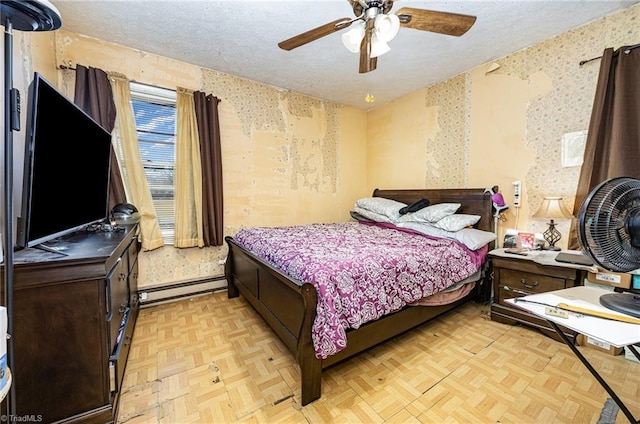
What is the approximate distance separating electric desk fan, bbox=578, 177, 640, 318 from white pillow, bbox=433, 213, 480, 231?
1587 mm

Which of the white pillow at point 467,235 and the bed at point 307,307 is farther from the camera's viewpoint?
the white pillow at point 467,235

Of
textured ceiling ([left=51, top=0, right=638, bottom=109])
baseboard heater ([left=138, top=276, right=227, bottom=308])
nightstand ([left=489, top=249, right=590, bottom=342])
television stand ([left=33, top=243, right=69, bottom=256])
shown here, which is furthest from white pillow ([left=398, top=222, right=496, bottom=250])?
television stand ([left=33, top=243, right=69, bottom=256])

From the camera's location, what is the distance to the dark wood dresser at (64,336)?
1.10 m

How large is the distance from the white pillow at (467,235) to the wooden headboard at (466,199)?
0.19m

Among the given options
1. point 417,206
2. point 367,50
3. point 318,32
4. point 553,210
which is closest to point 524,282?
point 553,210

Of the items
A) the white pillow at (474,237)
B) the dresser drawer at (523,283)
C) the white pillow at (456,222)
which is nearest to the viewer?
the dresser drawer at (523,283)

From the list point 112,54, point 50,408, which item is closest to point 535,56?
point 112,54

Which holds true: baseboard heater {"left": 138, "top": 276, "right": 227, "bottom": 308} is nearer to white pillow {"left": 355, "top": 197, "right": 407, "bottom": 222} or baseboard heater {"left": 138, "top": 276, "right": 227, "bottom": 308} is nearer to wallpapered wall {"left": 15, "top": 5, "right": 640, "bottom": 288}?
wallpapered wall {"left": 15, "top": 5, "right": 640, "bottom": 288}

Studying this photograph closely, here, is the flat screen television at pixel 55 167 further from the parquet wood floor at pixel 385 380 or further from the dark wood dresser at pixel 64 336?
the parquet wood floor at pixel 385 380

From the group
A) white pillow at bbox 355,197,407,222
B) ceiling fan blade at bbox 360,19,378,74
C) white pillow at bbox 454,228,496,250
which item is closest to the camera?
ceiling fan blade at bbox 360,19,378,74

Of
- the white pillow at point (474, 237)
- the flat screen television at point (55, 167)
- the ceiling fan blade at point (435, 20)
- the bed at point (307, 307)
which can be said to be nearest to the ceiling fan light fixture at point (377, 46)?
the ceiling fan blade at point (435, 20)

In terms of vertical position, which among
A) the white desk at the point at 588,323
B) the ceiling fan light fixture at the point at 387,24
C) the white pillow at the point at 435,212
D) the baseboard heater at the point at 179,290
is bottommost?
the baseboard heater at the point at 179,290

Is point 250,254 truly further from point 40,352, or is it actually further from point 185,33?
point 185,33

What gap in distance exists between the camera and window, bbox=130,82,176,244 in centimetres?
270
